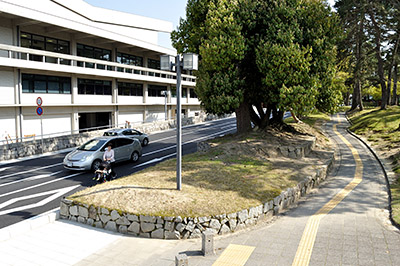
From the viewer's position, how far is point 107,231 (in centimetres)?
840

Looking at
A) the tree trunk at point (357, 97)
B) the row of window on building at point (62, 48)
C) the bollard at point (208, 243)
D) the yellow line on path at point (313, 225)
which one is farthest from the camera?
the tree trunk at point (357, 97)

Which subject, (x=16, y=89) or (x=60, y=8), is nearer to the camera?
(x=16, y=89)

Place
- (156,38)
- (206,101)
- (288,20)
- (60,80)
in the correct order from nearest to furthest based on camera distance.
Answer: (288,20) < (206,101) < (60,80) < (156,38)

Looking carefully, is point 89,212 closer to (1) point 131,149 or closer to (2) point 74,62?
(1) point 131,149

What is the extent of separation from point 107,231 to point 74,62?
2208 centimetres

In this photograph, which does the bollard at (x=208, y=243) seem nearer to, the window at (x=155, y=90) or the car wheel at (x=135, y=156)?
the car wheel at (x=135, y=156)

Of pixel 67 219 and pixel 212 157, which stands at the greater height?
pixel 212 157

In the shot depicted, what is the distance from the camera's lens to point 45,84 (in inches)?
979

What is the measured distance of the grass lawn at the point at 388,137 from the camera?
1134 centimetres

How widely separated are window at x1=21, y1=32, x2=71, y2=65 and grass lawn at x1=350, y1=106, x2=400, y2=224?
84.3 feet

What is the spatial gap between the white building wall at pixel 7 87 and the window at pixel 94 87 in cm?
634

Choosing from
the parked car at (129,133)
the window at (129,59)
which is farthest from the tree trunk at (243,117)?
the window at (129,59)

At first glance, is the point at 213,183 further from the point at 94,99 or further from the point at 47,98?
the point at 94,99

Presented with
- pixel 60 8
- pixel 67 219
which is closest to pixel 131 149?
pixel 67 219
